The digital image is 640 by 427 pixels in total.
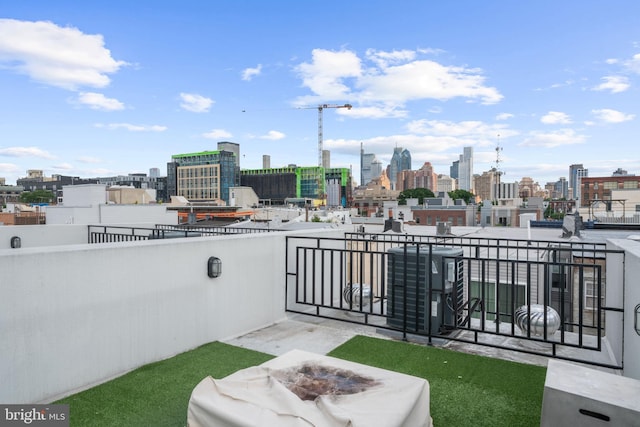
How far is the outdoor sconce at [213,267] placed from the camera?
470cm

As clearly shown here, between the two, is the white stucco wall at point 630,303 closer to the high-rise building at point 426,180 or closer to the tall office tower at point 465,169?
the high-rise building at point 426,180

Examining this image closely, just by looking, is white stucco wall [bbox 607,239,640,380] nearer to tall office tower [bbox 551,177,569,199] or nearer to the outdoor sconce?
the outdoor sconce

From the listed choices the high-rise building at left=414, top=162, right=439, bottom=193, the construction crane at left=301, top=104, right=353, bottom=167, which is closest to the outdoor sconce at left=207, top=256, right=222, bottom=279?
the construction crane at left=301, top=104, right=353, bottom=167

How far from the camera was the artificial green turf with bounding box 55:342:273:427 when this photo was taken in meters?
3.00

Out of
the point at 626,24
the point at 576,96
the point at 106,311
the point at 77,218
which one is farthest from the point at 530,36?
the point at 77,218

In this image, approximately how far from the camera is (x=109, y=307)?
374 cm

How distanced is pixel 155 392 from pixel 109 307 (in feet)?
3.00

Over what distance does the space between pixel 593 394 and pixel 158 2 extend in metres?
13.8

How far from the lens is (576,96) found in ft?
71.1

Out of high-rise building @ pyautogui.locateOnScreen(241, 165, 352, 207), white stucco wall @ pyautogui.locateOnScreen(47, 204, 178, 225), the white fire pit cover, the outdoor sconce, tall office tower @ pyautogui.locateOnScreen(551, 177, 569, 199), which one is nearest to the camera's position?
the white fire pit cover

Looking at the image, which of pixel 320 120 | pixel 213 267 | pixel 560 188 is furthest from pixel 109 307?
pixel 560 188

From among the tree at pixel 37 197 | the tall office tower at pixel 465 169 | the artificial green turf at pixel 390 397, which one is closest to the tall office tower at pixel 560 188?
the tall office tower at pixel 465 169

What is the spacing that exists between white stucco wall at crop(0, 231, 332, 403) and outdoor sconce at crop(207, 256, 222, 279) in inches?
2.2

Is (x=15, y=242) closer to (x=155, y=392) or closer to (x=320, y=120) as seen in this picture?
(x=155, y=392)
